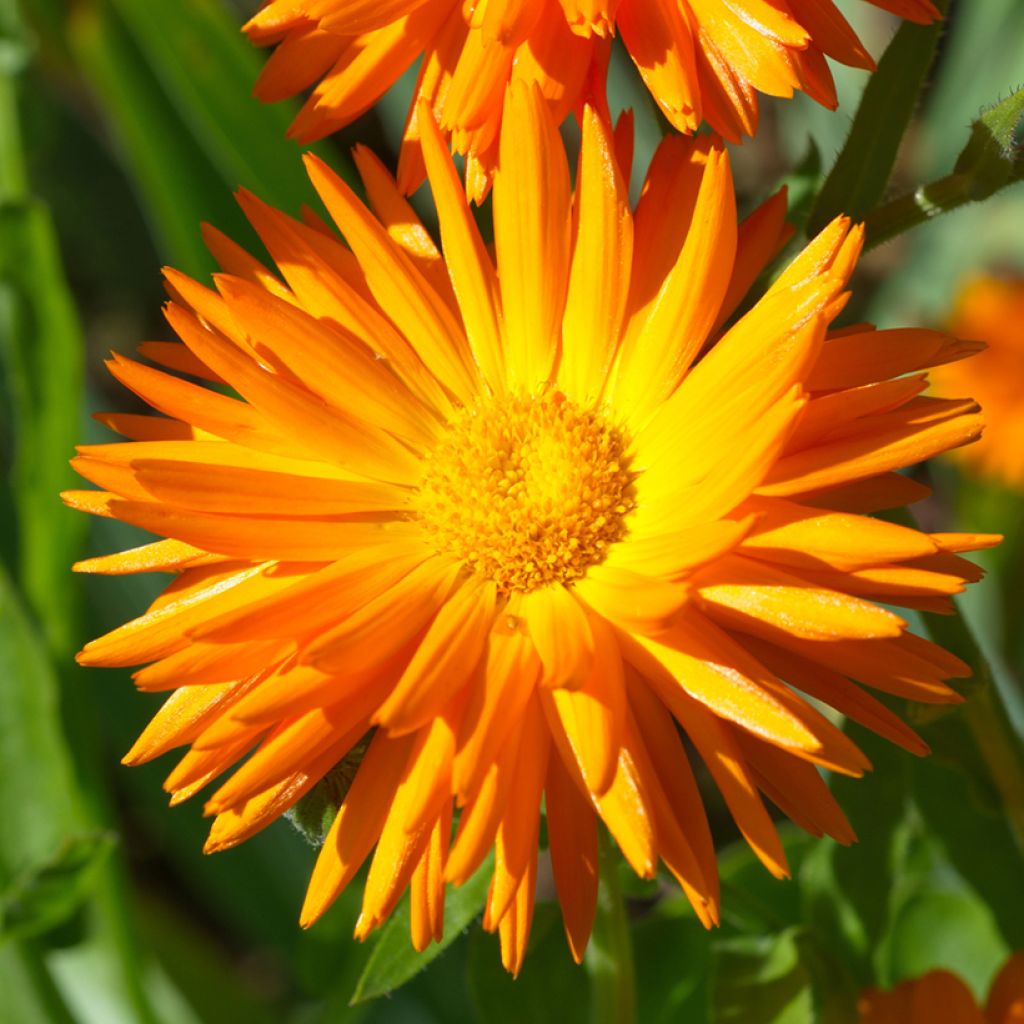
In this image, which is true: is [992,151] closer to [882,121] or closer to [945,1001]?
[882,121]

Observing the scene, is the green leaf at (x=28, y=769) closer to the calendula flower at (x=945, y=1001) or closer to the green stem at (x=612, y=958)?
the green stem at (x=612, y=958)

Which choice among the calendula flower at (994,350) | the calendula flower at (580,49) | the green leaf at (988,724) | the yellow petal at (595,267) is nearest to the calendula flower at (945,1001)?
the green leaf at (988,724)

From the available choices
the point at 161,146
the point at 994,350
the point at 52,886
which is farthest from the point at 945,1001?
the point at 994,350

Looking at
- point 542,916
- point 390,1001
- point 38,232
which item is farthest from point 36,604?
point 542,916

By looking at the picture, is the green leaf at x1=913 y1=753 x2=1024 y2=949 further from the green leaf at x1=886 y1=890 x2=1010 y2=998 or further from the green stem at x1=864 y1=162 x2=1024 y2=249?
the green stem at x1=864 y1=162 x2=1024 y2=249

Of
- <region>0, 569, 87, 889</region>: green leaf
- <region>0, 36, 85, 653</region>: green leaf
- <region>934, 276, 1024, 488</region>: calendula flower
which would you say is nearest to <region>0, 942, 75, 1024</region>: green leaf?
<region>0, 569, 87, 889</region>: green leaf

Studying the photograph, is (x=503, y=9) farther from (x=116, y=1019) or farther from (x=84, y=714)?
(x=116, y=1019)

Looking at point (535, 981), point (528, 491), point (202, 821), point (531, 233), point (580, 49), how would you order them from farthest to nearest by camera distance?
point (202, 821) → point (535, 981) → point (528, 491) → point (531, 233) → point (580, 49)

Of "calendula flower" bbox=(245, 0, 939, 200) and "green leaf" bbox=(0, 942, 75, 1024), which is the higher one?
"calendula flower" bbox=(245, 0, 939, 200)
